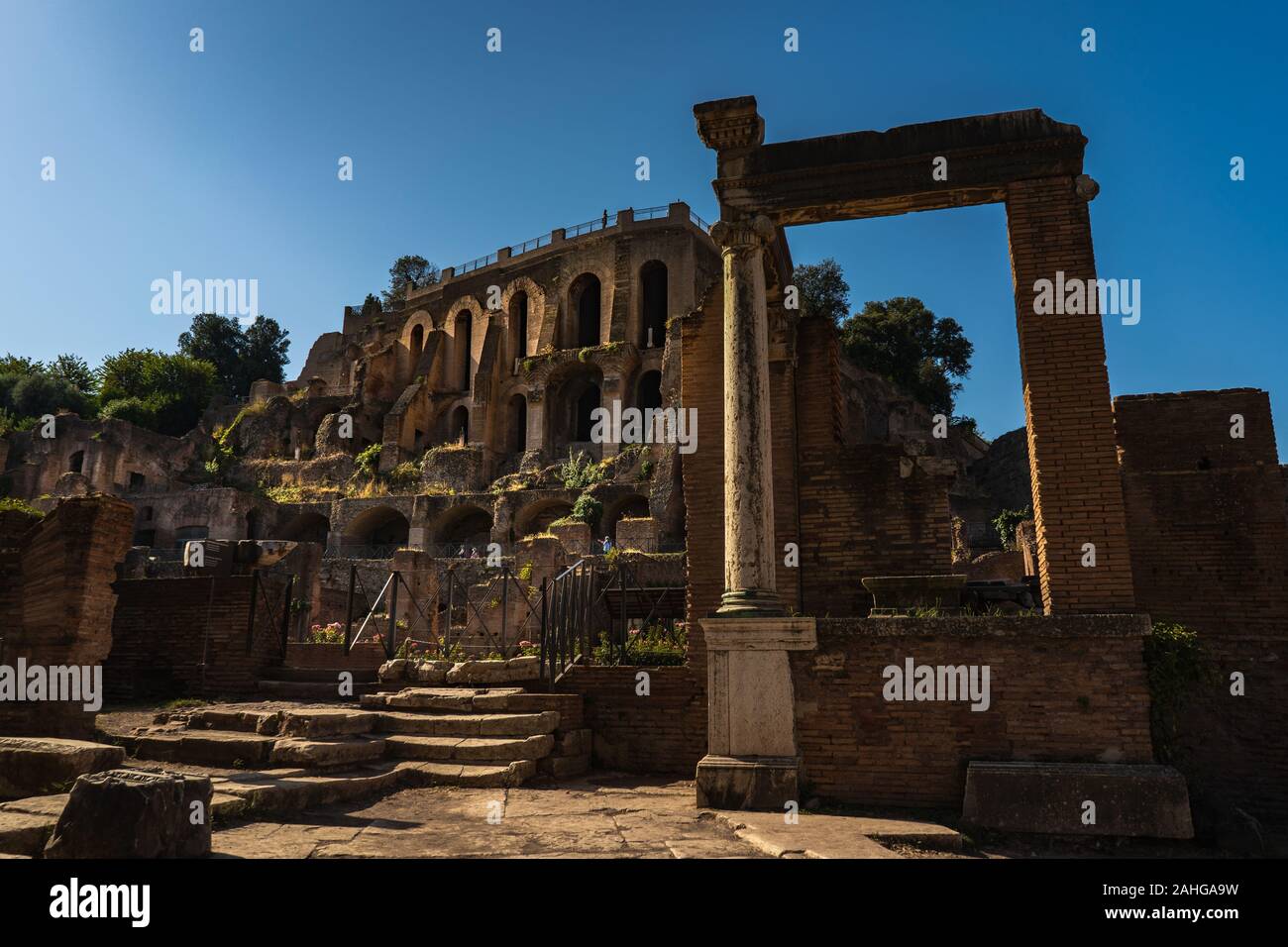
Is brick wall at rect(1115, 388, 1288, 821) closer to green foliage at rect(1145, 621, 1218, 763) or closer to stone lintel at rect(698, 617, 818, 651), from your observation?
green foliage at rect(1145, 621, 1218, 763)

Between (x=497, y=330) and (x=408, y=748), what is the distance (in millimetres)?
41019

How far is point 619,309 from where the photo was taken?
43750 mm

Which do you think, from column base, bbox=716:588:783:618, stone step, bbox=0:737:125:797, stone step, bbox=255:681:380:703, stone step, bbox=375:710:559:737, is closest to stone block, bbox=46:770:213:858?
stone step, bbox=0:737:125:797

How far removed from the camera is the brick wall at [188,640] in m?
A: 11.1

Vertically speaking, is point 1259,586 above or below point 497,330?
below

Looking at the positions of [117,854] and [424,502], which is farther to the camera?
[424,502]

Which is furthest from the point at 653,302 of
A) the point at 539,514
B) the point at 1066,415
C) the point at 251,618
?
the point at 1066,415

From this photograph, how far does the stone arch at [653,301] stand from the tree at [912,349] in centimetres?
987

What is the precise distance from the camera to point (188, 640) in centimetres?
1152

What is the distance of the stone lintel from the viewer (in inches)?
286

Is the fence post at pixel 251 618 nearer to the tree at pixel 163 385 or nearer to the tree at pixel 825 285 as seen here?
the tree at pixel 825 285

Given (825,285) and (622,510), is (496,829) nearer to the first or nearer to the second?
(622,510)
